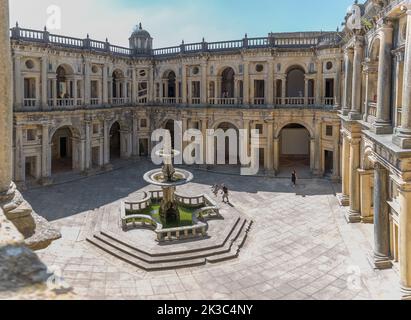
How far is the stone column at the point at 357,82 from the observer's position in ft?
72.5

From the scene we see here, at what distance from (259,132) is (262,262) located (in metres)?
20.0

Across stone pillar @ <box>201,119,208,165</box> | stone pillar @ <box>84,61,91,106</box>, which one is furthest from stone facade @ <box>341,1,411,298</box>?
stone pillar @ <box>84,61,91,106</box>

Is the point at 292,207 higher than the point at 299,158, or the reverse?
the point at 299,158

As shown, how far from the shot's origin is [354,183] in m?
22.9

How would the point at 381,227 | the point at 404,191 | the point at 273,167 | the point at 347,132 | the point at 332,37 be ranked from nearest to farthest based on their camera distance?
the point at 404,191, the point at 381,227, the point at 347,132, the point at 332,37, the point at 273,167

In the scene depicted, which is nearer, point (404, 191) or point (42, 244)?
point (42, 244)

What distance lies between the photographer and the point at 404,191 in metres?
13.6

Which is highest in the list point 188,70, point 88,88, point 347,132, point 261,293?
point 188,70

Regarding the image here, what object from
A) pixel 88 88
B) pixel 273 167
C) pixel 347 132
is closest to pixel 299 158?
pixel 273 167

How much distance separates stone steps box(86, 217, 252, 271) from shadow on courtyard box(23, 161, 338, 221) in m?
5.79

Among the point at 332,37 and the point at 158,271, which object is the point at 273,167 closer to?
the point at 332,37

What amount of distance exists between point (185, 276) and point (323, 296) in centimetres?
606

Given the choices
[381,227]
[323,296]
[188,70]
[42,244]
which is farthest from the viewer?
[188,70]

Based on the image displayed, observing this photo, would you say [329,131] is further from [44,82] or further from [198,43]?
[44,82]
